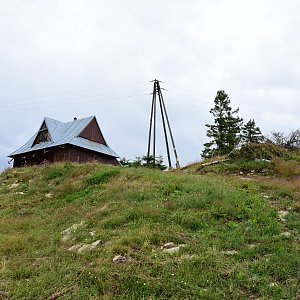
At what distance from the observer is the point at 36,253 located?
5895mm

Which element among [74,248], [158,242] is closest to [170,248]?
[158,242]

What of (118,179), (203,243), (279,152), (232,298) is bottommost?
(232,298)

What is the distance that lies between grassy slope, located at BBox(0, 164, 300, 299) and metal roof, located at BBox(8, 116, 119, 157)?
15.4m

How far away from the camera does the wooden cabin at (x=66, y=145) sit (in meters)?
25.2

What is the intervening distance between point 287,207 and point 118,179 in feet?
16.4

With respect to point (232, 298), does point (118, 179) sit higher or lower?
higher

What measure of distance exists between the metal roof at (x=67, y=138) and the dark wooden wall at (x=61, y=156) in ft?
1.17

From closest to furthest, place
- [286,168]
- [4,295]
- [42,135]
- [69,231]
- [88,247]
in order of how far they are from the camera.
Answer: [4,295]
[88,247]
[69,231]
[286,168]
[42,135]

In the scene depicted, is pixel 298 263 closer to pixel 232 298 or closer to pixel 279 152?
pixel 232 298

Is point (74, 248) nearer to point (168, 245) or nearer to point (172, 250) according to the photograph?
point (168, 245)

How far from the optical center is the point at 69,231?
691 cm

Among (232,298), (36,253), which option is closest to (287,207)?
(232,298)

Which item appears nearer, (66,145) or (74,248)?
(74,248)

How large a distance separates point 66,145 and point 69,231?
18.5m
